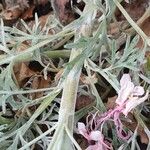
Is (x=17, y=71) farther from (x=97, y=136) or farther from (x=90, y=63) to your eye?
(x=97, y=136)

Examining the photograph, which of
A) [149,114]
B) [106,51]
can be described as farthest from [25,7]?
[149,114]

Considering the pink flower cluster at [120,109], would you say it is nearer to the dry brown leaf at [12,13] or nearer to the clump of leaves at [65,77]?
the clump of leaves at [65,77]

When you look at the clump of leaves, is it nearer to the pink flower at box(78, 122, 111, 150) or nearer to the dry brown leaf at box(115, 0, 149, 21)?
the pink flower at box(78, 122, 111, 150)

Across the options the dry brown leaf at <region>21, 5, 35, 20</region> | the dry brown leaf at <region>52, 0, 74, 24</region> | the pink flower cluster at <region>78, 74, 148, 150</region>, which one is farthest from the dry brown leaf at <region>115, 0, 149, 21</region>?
the pink flower cluster at <region>78, 74, 148, 150</region>

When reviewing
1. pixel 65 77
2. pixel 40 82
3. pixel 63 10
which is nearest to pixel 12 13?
pixel 63 10

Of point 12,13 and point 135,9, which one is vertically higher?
point 12,13

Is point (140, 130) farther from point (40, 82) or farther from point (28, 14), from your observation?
point (28, 14)

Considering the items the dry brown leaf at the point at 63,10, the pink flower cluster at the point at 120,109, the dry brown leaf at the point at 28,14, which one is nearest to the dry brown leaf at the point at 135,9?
the dry brown leaf at the point at 63,10

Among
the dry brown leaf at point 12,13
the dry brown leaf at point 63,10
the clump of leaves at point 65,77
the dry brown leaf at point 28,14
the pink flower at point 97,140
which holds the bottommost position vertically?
the pink flower at point 97,140

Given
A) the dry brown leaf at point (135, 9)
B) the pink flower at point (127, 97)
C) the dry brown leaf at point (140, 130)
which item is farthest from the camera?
the dry brown leaf at point (135, 9)
